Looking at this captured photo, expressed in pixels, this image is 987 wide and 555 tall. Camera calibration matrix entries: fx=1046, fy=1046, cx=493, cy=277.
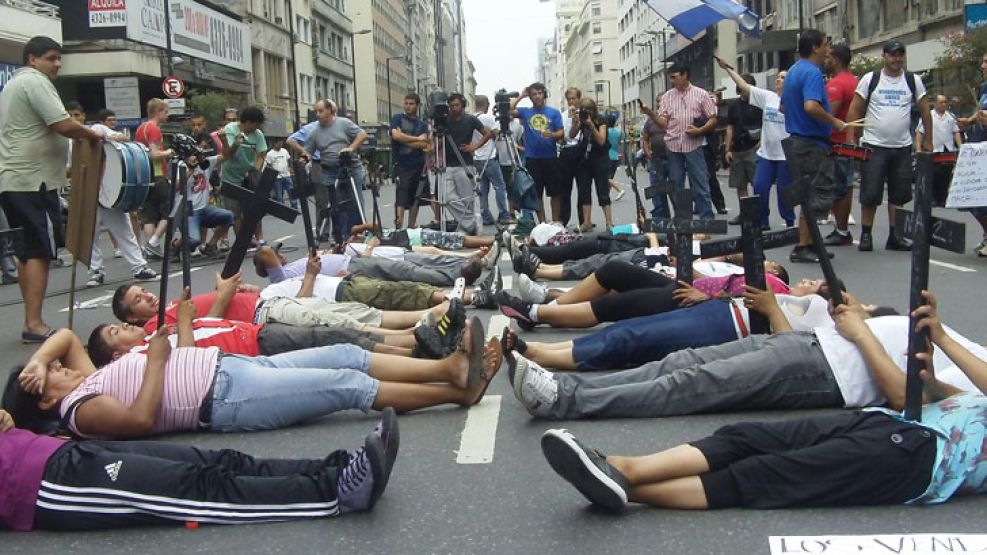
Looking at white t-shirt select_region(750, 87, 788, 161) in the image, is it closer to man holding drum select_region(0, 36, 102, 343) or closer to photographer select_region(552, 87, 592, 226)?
photographer select_region(552, 87, 592, 226)

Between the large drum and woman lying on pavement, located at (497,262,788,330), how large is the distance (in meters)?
5.30

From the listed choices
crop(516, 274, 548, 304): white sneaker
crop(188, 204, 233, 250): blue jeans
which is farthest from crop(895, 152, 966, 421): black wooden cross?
crop(188, 204, 233, 250): blue jeans

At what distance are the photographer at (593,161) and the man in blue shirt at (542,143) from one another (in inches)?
16.9

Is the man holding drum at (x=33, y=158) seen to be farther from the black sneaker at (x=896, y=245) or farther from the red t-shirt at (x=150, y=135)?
the black sneaker at (x=896, y=245)

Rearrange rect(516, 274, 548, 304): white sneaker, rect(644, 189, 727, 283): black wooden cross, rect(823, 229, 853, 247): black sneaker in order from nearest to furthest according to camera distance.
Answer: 1. rect(644, 189, 727, 283): black wooden cross
2. rect(516, 274, 548, 304): white sneaker
3. rect(823, 229, 853, 247): black sneaker

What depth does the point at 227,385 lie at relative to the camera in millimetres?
4672

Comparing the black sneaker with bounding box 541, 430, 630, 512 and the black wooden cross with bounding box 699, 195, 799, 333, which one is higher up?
the black wooden cross with bounding box 699, 195, 799, 333

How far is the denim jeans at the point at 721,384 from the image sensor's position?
4566 millimetres

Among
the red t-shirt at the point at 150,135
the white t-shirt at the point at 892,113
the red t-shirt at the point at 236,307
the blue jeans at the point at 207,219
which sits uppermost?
the red t-shirt at the point at 150,135

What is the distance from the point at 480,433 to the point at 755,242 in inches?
70.0

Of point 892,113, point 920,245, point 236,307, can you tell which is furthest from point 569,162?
point 920,245

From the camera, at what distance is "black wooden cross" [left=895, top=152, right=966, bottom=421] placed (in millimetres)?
3711

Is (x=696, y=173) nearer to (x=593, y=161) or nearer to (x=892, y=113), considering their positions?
(x=593, y=161)

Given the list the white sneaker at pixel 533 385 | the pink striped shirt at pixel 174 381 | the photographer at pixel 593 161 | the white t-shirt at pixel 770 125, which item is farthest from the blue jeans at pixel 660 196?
the pink striped shirt at pixel 174 381
